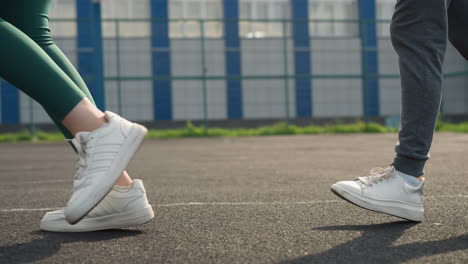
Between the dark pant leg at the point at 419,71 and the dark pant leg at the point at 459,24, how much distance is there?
118 millimetres

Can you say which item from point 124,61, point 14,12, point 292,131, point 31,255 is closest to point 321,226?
point 31,255

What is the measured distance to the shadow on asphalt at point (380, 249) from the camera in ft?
4.62

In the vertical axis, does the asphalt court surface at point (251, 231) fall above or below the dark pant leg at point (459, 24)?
below

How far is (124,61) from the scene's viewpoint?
55.6 ft

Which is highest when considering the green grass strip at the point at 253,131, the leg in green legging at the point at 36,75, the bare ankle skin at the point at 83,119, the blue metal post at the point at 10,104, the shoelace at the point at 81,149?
the leg in green legging at the point at 36,75

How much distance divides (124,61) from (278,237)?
1581 cm

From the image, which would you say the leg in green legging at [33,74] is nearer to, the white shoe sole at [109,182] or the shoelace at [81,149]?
the shoelace at [81,149]

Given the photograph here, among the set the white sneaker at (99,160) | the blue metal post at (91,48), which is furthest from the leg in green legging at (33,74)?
the blue metal post at (91,48)

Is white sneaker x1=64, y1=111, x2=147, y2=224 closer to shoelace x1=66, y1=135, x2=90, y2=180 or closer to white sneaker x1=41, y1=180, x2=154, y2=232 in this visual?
shoelace x1=66, y1=135, x2=90, y2=180

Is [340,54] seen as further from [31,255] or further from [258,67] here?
[31,255]

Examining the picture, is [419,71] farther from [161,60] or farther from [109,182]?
[161,60]

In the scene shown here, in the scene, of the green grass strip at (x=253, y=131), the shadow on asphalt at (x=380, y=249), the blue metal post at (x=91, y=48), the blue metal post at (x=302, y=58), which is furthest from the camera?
the blue metal post at (x=302, y=58)

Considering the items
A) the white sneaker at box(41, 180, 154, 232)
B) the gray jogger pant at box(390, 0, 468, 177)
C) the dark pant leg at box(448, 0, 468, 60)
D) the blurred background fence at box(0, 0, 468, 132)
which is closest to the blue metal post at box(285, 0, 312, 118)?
the blurred background fence at box(0, 0, 468, 132)

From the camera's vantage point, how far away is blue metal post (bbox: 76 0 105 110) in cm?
1002
